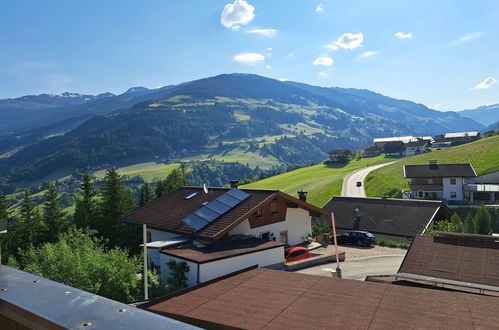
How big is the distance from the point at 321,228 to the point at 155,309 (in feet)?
108

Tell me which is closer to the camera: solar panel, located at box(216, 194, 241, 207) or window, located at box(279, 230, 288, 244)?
solar panel, located at box(216, 194, 241, 207)

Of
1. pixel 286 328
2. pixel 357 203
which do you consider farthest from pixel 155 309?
pixel 357 203

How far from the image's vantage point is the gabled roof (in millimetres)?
26828

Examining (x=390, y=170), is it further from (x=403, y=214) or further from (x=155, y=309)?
(x=155, y=309)

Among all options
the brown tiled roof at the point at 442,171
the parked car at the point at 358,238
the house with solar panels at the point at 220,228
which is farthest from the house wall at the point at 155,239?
the brown tiled roof at the point at 442,171

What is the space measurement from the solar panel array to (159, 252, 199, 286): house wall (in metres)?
4.04

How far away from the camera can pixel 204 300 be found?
11.8 meters

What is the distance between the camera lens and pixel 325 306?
10547mm

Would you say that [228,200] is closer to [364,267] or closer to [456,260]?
[364,267]

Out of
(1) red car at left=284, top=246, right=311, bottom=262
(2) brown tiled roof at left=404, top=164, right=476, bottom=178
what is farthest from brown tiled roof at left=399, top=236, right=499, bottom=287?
(2) brown tiled roof at left=404, top=164, right=476, bottom=178

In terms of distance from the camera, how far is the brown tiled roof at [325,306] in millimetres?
9338

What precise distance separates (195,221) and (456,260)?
1757cm

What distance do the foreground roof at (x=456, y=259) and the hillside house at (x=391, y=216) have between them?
92.5 ft

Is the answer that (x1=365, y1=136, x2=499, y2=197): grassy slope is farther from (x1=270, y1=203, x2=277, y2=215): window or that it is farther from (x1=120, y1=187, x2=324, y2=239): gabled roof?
(x1=270, y1=203, x2=277, y2=215): window
